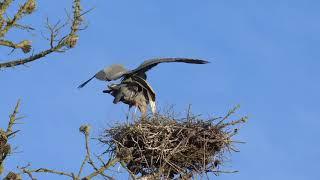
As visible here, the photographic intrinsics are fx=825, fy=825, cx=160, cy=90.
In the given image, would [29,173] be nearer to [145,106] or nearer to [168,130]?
[168,130]

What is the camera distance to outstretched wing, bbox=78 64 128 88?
12.3m

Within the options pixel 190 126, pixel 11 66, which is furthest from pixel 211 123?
pixel 11 66

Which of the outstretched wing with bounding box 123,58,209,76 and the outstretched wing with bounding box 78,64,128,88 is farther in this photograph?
the outstretched wing with bounding box 78,64,128,88

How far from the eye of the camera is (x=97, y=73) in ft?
40.7

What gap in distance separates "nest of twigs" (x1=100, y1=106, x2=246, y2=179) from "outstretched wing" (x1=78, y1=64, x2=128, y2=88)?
0.96 metres

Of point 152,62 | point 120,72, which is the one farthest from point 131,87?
point 152,62

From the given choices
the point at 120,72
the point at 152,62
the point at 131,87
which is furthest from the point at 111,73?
the point at 152,62

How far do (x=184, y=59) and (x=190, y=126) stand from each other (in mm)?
948

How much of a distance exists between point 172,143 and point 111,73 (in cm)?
170

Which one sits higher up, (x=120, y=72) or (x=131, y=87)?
(x=120, y=72)

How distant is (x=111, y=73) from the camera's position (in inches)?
485

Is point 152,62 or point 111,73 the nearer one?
point 152,62

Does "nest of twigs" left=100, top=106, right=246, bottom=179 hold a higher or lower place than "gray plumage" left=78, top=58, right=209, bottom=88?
lower

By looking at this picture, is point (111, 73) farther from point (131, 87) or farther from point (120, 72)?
point (131, 87)
